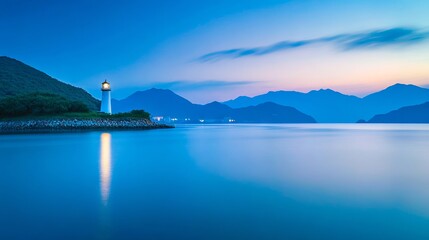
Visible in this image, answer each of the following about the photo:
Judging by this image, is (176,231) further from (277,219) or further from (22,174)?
(22,174)

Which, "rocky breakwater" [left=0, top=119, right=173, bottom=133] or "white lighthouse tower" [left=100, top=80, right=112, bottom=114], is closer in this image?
"rocky breakwater" [left=0, top=119, right=173, bottom=133]

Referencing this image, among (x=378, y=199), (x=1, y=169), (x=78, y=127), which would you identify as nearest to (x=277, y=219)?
(x=378, y=199)

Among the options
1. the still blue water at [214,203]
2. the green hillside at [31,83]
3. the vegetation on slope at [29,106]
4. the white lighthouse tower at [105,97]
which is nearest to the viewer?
the still blue water at [214,203]

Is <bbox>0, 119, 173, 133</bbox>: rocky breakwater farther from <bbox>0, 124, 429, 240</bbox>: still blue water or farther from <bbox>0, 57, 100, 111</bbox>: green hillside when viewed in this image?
<bbox>0, 124, 429, 240</bbox>: still blue water

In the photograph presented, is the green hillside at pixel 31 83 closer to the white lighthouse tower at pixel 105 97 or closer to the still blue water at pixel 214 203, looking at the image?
the white lighthouse tower at pixel 105 97

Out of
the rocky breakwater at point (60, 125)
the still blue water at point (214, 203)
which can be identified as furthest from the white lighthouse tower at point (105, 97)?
the still blue water at point (214, 203)

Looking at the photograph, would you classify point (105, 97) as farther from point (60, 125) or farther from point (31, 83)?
point (31, 83)

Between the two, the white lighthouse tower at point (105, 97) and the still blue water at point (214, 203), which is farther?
the white lighthouse tower at point (105, 97)

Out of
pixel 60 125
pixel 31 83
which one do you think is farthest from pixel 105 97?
pixel 31 83

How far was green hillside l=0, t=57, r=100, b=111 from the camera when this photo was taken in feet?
328

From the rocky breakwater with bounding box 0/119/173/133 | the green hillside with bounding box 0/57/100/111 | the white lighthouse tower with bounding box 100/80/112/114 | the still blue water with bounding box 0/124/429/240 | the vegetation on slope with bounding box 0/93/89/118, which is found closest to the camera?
the still blue water with bounding box 0/124/429/240

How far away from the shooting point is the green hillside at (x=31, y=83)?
99956mm

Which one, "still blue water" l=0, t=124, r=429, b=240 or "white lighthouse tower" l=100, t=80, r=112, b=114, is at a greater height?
"white lighthouse tower" l=100, t=80, r=112, b=114

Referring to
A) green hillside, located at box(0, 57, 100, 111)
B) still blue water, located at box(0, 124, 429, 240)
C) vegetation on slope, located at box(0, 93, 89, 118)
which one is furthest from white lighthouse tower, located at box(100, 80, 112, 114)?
still blue water, located at box(0, 124, 429, 240)
